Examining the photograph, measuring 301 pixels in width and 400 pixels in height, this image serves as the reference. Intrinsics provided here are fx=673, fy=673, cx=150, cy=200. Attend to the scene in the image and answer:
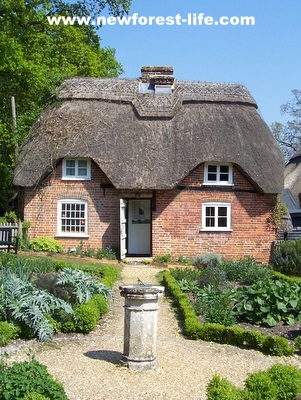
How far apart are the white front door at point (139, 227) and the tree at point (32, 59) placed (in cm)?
598

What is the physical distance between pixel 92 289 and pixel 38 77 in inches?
631

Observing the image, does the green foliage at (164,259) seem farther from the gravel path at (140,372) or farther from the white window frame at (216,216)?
the gravel path at (140,372)

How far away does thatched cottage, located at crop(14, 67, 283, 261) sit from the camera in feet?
84.0

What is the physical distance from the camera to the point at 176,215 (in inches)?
1016

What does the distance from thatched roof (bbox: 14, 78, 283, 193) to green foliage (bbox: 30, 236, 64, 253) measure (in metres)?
2.16

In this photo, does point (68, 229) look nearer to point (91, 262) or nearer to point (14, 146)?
point (91, 262)

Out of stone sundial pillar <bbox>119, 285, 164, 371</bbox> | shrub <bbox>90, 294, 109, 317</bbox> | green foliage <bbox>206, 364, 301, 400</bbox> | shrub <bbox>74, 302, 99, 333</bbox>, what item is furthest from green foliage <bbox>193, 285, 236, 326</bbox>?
green foliage <bbox>206, 364, 301, 400</bbox>

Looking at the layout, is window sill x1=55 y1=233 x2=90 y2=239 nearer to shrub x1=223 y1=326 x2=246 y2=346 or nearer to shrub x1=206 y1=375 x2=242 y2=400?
shrub x1=223 y1=326 x2=246 y2=346

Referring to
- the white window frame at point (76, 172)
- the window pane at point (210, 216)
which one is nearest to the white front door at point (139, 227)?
the white window frame at point (76, 172)

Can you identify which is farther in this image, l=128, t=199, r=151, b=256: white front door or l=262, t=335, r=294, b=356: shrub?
l=128, t=199, r=151, b=256: white front door

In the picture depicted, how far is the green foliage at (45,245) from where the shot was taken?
2514cm

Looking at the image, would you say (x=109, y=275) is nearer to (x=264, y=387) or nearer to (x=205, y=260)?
(x=205, y=260)

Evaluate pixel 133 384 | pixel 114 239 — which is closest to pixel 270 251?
pixel 114 239

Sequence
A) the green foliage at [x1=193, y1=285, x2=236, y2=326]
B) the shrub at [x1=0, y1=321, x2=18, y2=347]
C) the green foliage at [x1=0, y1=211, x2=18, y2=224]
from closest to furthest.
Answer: the shrub at [x1=0, y1=321, x2=18, y2=347] → the green foliage at [x1=193, y1=285, x2=236, y2=326] → the green foliage at [x1=0, y1=211, x2=18, y2=224]
